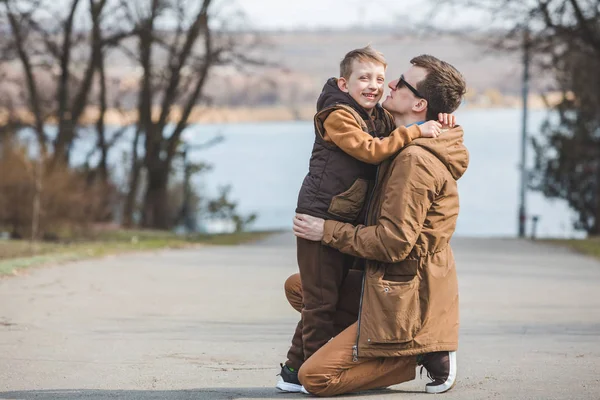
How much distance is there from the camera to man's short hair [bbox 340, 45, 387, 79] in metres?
6.32

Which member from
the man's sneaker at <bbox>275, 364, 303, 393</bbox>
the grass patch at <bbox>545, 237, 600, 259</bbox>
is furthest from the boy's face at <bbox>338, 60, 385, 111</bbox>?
the grass patch at <bbox>545, 237, 600, 259</bbox>

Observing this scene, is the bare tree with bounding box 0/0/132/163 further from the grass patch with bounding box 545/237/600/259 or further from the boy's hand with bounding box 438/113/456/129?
the boy's hand with bounding box 438/113/456/129

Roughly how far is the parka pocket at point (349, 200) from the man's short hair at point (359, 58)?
1.91 feet

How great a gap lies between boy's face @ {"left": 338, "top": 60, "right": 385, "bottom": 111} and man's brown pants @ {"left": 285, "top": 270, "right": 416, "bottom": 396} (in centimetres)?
95

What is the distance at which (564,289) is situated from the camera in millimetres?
14312

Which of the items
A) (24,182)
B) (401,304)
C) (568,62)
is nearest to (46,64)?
(24,182)

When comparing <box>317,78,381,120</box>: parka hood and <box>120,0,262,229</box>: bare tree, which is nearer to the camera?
<box>317,78,381,120</box>: parka hood

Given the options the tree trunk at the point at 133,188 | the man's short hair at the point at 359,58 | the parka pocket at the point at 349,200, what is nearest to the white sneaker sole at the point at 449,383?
the parka pocket at the point at 349,200

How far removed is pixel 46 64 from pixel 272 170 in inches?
3211

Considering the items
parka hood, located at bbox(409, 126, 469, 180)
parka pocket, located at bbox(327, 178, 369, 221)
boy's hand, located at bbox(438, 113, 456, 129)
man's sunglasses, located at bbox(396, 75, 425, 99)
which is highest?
man's sunglasses, located at bbox(396, 75, 425, 99)

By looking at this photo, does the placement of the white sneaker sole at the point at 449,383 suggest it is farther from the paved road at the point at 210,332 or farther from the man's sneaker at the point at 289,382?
the man's sneaker at the point at 289,382

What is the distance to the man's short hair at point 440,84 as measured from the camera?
20.7 feet

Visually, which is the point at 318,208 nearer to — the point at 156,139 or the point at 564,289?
the point at 564,289

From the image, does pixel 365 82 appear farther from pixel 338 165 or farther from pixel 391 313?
pixel 391 313
